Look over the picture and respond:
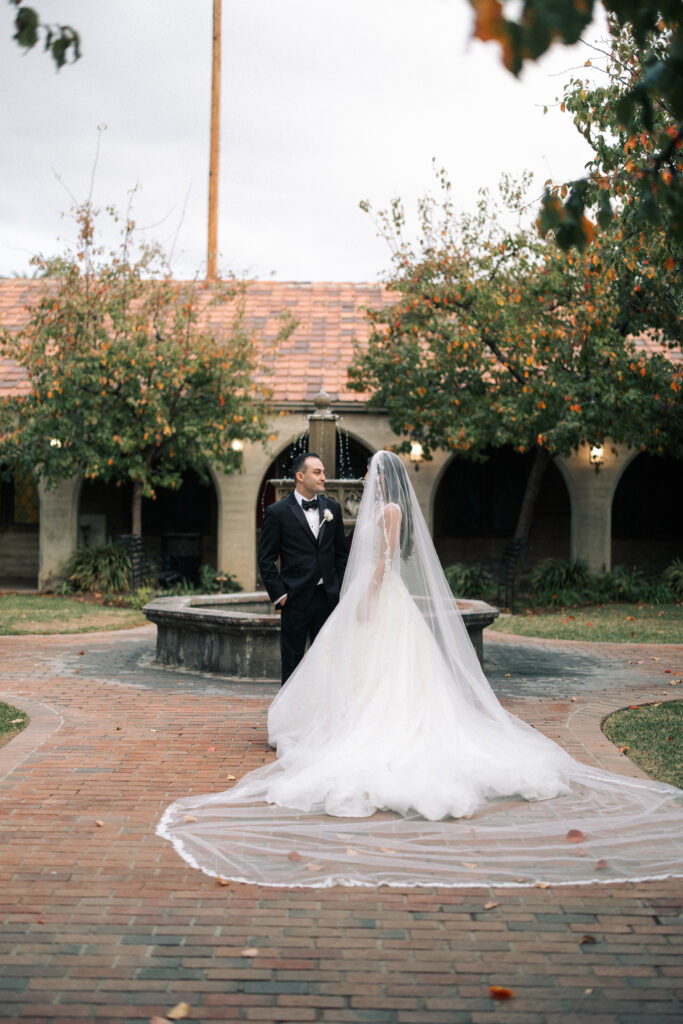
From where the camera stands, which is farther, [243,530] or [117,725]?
[243,530]

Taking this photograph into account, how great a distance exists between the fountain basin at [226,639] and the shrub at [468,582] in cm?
699

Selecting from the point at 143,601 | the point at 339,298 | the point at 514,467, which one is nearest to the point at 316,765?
the point at 143,601

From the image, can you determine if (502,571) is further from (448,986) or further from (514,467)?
(448,986)

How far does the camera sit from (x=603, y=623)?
14.9 m

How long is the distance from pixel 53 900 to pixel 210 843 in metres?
0.84

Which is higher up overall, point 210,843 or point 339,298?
point 339,298

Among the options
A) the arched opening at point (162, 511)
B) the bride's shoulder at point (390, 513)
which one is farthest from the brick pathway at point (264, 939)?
the arched opening at point (162, 511)

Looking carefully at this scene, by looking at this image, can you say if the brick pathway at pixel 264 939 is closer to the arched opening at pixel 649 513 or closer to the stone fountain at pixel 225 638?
the stone fountain at pixel 225 638

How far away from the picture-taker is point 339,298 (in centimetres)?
2341

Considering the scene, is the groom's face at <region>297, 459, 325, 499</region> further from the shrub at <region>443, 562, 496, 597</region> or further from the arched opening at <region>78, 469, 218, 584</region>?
the arched opening at <region>78, 469, 218, 584</region>

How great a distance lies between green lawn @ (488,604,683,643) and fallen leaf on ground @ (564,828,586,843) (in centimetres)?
864

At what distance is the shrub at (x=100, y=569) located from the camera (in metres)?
18.1

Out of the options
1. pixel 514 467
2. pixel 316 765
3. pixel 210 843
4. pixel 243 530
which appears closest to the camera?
pixel 210 843

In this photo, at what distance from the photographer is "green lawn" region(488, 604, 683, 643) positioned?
528 inches
